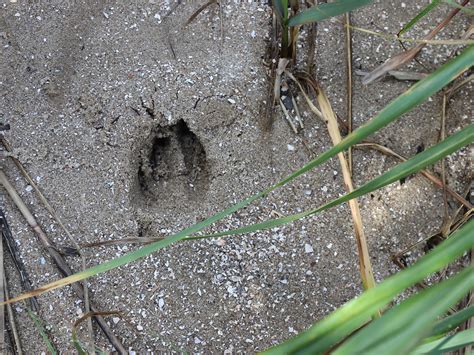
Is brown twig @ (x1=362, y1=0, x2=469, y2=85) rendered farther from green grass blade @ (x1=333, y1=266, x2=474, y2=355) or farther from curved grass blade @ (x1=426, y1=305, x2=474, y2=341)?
green grass blade @ (x1=333, y1=266, x2=474, y2=355)

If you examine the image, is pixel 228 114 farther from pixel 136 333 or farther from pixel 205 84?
pixel 136 333

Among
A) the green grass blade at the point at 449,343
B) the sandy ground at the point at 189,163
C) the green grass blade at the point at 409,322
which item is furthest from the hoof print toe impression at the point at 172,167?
the green grass blade at the point at 409,322

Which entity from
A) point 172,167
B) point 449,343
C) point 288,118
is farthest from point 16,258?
point 449,343

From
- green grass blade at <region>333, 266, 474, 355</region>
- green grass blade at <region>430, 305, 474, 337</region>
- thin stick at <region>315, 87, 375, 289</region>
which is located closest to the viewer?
green grass blade at <region>333, 266, 474, 355</region>

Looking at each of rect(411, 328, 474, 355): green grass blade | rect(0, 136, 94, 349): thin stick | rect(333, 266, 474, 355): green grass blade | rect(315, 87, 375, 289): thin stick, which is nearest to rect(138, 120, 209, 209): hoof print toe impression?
rect(0, 136, 94, 349): thin stick

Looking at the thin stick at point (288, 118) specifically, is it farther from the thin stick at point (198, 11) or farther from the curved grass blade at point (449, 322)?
the curved grass blade at point (449, 322)

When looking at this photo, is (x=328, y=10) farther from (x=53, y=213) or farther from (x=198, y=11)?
(x=53, y=213)

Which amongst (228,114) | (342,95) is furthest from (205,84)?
(342,95)
